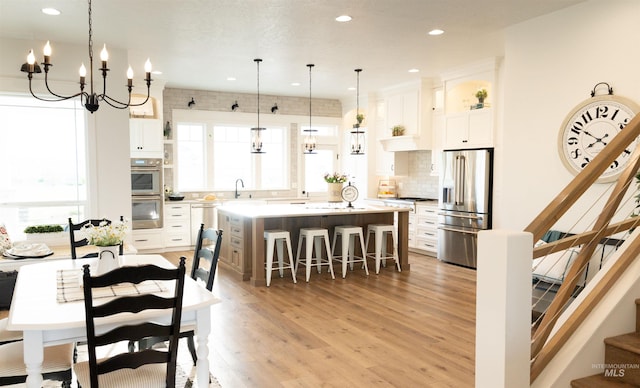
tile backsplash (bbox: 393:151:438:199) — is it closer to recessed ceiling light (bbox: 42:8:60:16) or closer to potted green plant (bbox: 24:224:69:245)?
potted green plant (bbox: 24:224:69:245)

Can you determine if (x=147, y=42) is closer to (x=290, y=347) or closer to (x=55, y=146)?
(x=55, y=146)

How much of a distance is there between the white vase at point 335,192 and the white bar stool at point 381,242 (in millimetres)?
662

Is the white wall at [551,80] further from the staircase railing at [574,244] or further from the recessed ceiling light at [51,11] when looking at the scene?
the recessed ceiling light at [51,11]

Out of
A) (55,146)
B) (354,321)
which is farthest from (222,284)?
(55,146)

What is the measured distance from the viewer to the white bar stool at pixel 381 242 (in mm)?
6641

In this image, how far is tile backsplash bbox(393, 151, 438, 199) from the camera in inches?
343

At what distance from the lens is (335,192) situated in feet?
23.7

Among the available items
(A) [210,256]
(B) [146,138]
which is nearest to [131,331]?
(A) [210,256]

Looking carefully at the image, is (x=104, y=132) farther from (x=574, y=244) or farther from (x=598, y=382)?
(x=598, y=382)

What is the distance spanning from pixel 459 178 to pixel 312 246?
2.41 metres

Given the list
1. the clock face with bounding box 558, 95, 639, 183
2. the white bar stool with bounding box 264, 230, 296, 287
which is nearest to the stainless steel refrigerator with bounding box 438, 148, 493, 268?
the clock face with bounding box 558, 95, 639, 183

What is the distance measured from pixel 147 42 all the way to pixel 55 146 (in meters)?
1.59

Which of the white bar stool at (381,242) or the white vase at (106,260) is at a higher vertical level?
the white vase at (106,260)

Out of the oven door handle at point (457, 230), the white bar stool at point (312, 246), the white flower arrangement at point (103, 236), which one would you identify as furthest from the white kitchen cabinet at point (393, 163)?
the white flower arrangement at point (103, 236)
